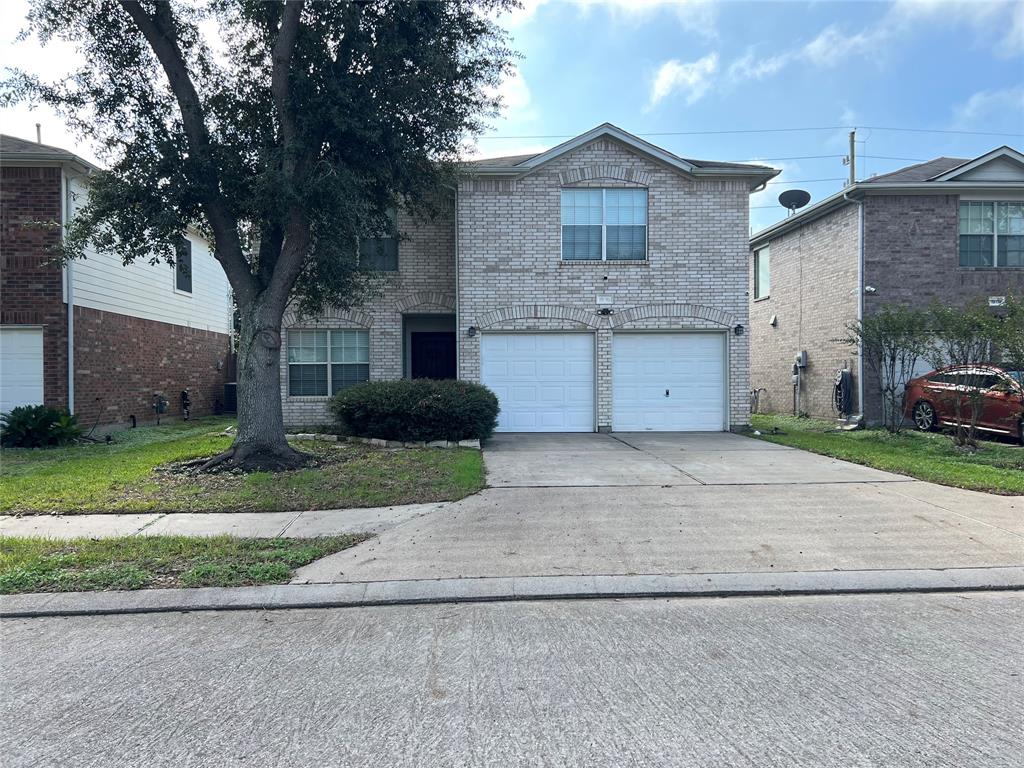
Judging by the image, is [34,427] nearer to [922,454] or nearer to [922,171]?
[922,454]

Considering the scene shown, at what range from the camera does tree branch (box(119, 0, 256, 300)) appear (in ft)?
31.0

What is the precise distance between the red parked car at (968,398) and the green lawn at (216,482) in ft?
28.8

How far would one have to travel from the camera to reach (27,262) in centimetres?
1346

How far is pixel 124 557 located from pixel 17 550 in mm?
1092

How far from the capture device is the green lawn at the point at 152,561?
17.3 ft

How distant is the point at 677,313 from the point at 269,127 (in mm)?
9180

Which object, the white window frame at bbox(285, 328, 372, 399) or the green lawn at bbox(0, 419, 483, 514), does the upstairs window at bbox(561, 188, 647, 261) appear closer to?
the white window frame at bbox(285, 328, 372, 399)

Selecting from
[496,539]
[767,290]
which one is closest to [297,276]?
[496,539]

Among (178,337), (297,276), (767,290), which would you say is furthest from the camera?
(767,290)

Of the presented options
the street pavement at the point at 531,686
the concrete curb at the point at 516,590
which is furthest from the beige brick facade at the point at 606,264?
the street pavement at the point at 531,686

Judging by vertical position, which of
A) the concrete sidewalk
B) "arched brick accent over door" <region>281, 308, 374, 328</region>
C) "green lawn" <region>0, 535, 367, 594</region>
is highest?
"arched brick accent over door" <region>281, 308, 374, 328</region>

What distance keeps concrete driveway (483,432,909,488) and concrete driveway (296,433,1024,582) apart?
0.17 feet

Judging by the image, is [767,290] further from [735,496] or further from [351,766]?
[351,766]

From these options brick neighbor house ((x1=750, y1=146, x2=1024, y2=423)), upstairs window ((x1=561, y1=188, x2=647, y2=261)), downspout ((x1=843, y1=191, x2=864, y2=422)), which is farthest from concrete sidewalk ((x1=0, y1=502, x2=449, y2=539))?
brick neighbor house ((x1=750, y1=146, x2=1024, y2=423))
